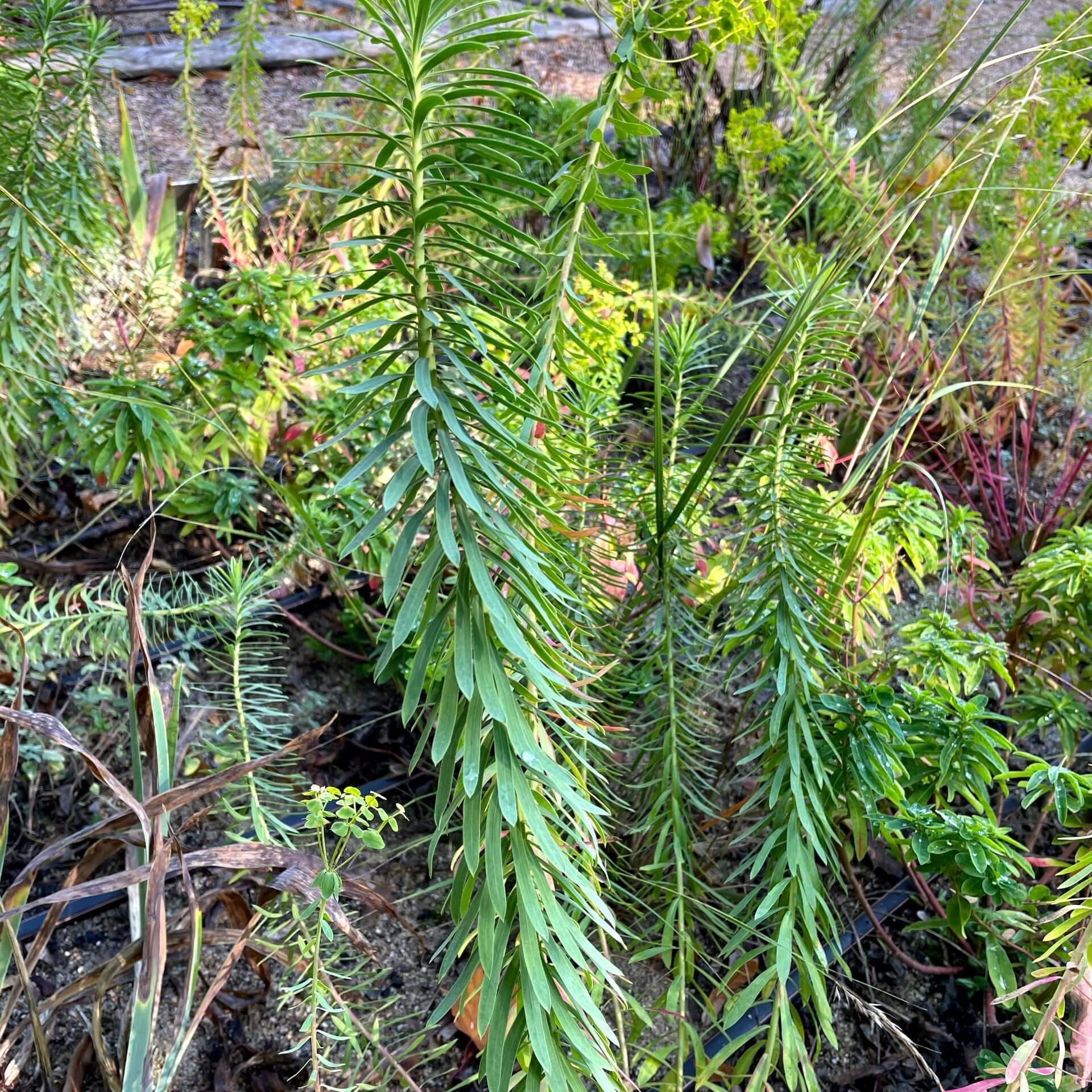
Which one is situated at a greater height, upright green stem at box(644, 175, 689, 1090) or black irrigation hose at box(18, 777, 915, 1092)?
upright green stem at box(644, 175, 689, 1090)

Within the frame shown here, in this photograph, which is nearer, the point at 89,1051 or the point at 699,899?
the point at 89,1051

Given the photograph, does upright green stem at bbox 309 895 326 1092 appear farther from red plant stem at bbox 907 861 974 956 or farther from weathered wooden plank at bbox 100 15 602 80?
weathered wooden plank at bbox 100 15 602 80

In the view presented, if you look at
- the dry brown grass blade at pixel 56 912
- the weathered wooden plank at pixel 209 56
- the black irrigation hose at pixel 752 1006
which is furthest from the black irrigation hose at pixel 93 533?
the weathered wooden plank at pixel 209 56

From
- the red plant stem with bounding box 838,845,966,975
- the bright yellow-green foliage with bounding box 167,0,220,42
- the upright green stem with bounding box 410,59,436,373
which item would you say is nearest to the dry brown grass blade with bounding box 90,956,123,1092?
the upright green stem with bounding box 410,59,436,373

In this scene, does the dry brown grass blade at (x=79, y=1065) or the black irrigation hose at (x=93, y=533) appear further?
the black irrigation hose at (x=93, y=533)

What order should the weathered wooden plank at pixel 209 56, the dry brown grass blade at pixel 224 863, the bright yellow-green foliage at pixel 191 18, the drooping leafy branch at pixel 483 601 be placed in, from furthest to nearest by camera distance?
the weathered wooden plank at pixel 209 56
the bright yellow-green foliage at pixel 191 18
the dry brown grass blade at pixel 224 863
the drooping leafy branch at pixel 483 601

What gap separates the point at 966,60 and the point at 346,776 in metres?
3.69

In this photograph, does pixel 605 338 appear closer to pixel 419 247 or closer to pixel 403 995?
pixel 419 247

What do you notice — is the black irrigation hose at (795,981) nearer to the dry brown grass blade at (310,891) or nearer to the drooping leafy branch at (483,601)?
the drooping leafy branch at (483,601)

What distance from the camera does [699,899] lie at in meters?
1.11

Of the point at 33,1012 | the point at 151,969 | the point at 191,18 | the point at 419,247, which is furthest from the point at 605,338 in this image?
the point at 191,18

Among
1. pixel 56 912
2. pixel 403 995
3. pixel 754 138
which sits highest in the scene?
pixel 754 138

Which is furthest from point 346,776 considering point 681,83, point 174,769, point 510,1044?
point 681,83

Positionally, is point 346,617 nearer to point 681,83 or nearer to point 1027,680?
Answer: point 1027,680
